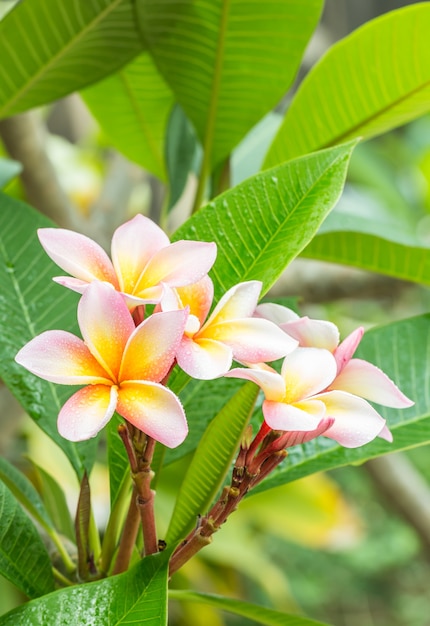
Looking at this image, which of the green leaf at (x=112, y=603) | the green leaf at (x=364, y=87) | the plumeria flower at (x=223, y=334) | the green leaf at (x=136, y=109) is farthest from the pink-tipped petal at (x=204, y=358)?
the green leaf at (x=136, y=109)

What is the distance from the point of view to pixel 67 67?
632 mm

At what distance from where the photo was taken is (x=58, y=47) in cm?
61

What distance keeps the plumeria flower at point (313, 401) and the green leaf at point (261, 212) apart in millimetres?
78

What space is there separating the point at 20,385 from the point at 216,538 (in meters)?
1.11

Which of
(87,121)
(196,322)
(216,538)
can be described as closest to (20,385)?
(196,322)

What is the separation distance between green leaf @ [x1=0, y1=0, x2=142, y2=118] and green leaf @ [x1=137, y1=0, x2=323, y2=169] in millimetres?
26

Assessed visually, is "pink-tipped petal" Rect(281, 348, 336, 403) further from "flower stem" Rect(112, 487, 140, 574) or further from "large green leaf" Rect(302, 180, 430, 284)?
"large green leaf" Rect(302, 180, 430, 284)

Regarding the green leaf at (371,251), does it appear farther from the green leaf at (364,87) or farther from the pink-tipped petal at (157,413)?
the pink-tipped petal at (157,413)

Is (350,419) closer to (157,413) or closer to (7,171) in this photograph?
(157,413)

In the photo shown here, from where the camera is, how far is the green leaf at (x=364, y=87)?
0.59m

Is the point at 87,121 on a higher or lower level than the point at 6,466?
higher

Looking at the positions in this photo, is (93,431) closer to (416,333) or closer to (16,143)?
(416,333)

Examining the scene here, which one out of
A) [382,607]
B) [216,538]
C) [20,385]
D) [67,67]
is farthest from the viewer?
[382,607]

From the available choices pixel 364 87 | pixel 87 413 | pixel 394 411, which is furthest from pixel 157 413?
pixel 364 87
